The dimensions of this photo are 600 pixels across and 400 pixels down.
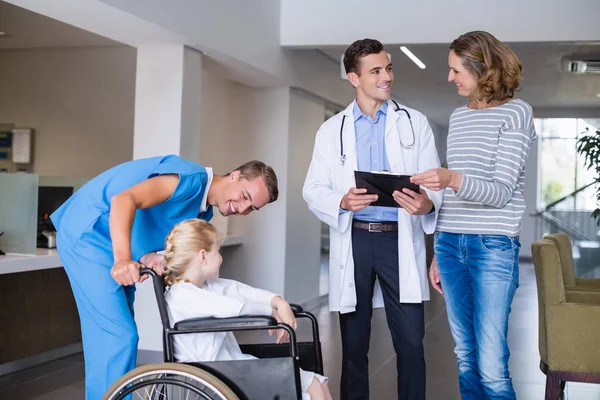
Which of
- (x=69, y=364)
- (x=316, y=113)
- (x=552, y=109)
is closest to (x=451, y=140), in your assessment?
(x=69, y=364)

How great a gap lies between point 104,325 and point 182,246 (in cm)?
33

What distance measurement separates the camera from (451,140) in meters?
2.60

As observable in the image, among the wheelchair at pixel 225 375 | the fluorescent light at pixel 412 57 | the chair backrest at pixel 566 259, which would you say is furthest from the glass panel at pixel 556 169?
the wheelchair at pixel 225 375

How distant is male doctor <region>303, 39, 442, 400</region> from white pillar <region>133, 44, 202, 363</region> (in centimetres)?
243

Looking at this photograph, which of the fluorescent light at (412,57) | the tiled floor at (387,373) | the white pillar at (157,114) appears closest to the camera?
the tiled floor at (387,373)

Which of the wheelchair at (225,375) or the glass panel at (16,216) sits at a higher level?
the glass panel at (16,216)

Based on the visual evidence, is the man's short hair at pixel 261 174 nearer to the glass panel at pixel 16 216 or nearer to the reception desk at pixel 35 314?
the reception desk at pixel 35 314

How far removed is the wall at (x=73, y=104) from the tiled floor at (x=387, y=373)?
10.1 ft

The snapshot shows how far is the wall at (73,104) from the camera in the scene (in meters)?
7.84

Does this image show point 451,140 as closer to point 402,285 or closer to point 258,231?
point 402,285

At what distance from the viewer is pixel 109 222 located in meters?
2.18

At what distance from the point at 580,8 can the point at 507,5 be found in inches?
21.3

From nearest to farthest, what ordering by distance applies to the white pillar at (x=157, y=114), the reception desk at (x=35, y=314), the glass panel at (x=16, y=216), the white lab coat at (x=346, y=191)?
the white lab coat at (x=346, y=191)
the glass panel at (x=16, y=216)
the reception desk at (x=35, y=314)
the white pillar at (x=157, y=114)

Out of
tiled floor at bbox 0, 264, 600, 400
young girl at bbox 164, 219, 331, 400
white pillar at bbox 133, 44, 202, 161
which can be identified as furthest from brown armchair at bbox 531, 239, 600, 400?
white pillar at bbox 133, 44, 202, 161
